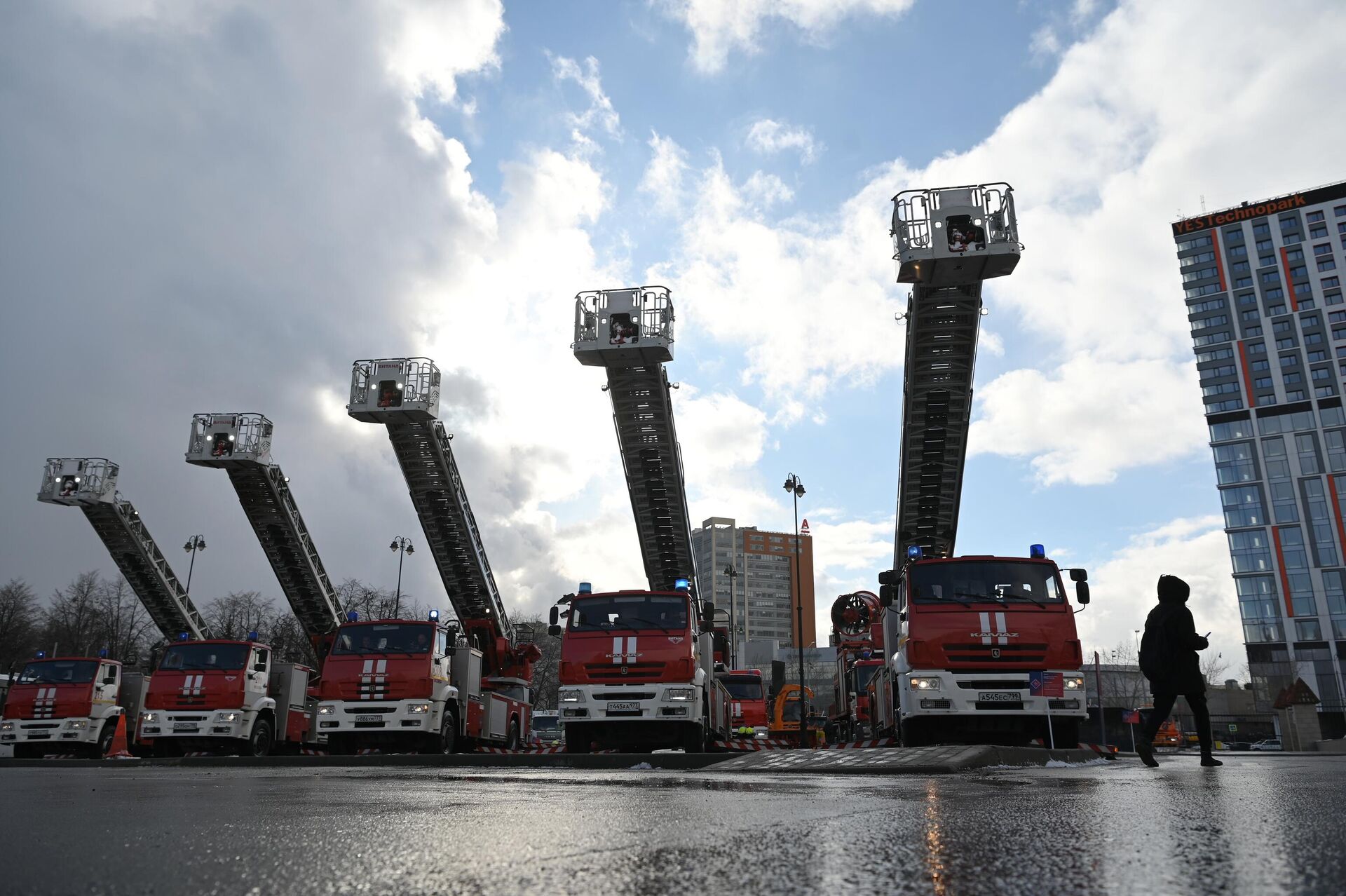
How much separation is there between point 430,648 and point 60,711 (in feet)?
28.0

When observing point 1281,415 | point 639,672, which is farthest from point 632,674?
point 1281,415

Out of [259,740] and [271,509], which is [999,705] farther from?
[271,509]

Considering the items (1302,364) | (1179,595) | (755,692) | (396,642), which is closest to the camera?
(1179,595)

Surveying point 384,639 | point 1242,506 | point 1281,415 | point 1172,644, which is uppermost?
point 1281,415

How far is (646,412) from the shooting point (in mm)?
21156

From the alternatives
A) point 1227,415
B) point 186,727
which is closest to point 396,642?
point 186,727

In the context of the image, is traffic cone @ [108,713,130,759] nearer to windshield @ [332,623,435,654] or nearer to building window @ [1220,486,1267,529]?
windshield @ [332,623,435,654]

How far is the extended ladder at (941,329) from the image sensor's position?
16250 millimetres

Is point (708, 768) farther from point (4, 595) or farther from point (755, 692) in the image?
point (4, 595)

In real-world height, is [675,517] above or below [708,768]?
above

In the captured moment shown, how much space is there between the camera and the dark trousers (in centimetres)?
797

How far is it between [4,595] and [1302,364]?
11052 centimetres

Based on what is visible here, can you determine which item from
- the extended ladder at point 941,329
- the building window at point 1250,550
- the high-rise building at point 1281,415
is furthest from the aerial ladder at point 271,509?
the building window at point 1250,550

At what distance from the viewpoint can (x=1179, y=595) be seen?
8.20 m
